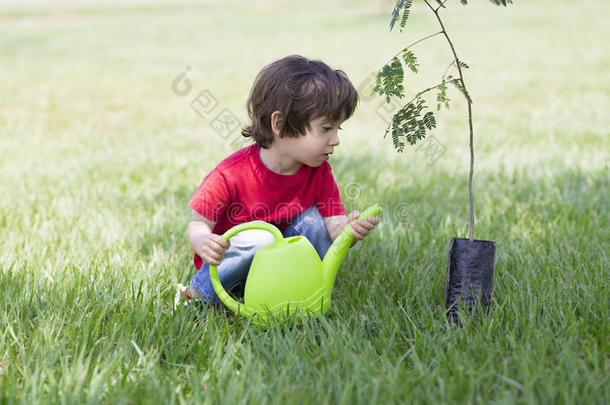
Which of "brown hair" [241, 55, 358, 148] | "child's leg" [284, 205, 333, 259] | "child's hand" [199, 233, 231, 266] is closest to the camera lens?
"child's hand" [199, 233, 231, 266]

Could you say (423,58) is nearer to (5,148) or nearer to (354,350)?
(5,148)

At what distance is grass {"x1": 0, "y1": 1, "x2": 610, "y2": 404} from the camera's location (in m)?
1.50

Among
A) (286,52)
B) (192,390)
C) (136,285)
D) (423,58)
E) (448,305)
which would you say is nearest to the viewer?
(192,390)

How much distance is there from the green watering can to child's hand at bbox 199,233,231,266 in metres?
0.02

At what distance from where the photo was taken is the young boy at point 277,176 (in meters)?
2.00

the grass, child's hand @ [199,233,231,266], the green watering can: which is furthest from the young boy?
the grass

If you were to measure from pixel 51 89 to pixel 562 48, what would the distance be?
894 centimetres

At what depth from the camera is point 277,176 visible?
2.19 m

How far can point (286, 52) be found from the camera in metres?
11.9

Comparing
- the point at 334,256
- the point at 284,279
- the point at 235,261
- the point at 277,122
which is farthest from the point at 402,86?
the point at 235,261

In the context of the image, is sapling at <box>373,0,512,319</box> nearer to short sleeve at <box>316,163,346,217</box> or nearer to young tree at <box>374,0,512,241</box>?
young tree at <box>374,0,512,241</box>

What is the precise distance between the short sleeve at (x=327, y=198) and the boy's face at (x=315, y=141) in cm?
23

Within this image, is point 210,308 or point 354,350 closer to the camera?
point 354,350

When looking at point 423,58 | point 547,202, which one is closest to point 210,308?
point 547,202
